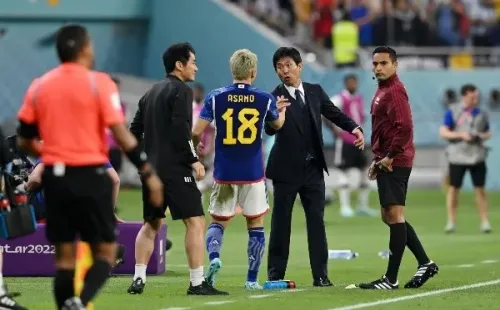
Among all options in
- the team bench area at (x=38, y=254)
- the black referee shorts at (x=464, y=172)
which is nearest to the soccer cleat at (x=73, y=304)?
the team bench area at (x=38, y=254)

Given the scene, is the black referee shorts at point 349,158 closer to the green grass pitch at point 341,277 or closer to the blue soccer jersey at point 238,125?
the green grass pitch at point 341,277

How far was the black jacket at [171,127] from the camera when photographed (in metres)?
13.6

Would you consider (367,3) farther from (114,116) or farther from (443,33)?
(114,116)

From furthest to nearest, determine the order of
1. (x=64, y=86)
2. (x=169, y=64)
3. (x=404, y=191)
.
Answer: (x=404, y=191) < (x=169, y=64) < (x=64, y=86)

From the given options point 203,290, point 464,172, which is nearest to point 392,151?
point 203,290

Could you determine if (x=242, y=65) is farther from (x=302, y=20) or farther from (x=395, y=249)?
(x=302, y=20)

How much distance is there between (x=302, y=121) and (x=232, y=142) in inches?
43.8

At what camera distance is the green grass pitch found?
13.1 m

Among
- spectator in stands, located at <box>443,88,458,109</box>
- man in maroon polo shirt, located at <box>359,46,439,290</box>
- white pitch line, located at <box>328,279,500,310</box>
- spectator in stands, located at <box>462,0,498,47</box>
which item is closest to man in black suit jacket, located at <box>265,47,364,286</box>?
man in maroon polo shirt, located at <box>359,46,439,290</box>

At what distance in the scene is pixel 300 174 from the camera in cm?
1505

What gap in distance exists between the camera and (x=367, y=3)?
37094 millimetres

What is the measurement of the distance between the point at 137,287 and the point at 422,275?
9.10 feet

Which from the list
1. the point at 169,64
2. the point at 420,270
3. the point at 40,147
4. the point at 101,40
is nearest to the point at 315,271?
the point at 420,270

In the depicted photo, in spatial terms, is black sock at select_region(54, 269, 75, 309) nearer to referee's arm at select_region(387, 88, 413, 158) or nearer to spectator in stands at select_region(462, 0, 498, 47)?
referee's arm at select_region(387, 88, 413, 158)
